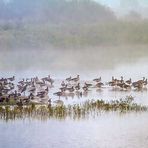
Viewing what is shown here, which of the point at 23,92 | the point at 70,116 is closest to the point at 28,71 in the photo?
the point at 23,92

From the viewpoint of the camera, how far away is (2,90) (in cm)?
413

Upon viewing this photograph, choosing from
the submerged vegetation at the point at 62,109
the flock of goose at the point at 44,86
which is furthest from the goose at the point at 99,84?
the submerged vegetation at the point at 62,109

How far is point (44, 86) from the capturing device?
4105 millimetres

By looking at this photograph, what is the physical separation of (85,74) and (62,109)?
0.32 m

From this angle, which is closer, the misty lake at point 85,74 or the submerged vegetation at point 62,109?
the misty lake at point 85,74

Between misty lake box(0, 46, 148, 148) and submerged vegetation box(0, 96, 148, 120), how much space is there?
36 mm

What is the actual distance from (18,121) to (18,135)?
0.23m

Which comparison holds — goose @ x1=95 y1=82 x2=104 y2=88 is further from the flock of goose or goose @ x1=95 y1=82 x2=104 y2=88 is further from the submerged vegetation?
the submerged vegetation

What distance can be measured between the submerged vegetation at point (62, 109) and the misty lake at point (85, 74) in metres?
0.04

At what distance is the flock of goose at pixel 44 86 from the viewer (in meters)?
4.09

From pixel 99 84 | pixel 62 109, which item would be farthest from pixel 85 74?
pixel 62 109

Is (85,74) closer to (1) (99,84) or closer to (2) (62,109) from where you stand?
(1) (99,84)

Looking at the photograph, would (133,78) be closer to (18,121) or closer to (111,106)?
(111,106)

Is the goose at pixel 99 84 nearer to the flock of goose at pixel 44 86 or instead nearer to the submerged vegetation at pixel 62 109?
the flock of goose at pixel 44 86
